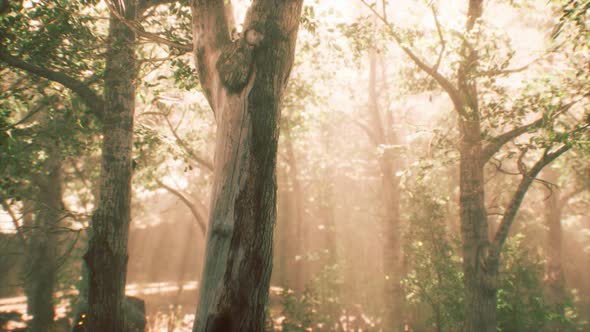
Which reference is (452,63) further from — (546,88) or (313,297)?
(313,297)

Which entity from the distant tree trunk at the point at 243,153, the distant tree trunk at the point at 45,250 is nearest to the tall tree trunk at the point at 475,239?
the distant tree trunk at the point at 243,153

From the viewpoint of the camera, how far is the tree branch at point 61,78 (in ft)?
15.8

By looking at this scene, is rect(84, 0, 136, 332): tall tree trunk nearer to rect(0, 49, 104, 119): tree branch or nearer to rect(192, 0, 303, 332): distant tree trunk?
rect(0, 49, 104, 119): tree branch

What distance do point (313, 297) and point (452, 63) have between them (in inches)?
309

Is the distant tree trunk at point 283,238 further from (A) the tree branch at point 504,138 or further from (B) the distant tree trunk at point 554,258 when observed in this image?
(B) the distant tree trunk at point 554,258

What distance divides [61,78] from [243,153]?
4.69 m

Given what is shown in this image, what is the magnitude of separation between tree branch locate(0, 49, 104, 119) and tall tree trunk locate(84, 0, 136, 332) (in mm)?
284

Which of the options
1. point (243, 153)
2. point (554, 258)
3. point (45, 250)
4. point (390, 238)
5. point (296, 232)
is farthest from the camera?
point (296, 232)

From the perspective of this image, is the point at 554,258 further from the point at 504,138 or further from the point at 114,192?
the point at 114,192

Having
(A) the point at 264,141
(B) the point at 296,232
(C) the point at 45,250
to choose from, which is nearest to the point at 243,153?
(A) the point at 264,141

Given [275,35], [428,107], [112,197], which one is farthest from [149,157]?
[428,107]

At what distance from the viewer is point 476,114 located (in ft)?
21.9

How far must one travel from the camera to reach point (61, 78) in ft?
16.9

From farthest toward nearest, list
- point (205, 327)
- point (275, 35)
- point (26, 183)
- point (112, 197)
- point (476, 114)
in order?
point (26, 183) → point (476, 114) → point (112, 197) → point (275, 35) → point (205, 327)
